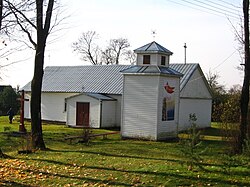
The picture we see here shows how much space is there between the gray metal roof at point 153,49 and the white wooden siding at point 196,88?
6974mm

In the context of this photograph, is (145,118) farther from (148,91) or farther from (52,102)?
(52,102)


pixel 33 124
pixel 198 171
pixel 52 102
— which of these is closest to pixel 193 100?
pixel 52 102

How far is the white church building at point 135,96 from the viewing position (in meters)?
26.6

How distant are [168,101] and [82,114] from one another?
10.7 metres

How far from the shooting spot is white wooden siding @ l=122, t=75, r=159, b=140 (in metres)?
26.3

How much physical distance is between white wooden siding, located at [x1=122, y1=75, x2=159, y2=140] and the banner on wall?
0.93 meters

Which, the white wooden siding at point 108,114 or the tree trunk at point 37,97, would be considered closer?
the tree trunk at point 37,97

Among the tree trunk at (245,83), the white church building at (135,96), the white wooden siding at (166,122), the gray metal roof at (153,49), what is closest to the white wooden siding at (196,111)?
the white church building at (135,96)

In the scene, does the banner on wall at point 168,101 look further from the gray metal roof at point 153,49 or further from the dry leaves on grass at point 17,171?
the dry leaves on grass at point 17,171

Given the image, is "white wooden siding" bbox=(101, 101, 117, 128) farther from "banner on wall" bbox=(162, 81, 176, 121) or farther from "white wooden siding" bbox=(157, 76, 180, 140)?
"banner on wall" bbox=(162, 81, 176, 121)

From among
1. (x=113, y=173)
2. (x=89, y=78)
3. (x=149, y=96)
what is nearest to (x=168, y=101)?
(x=149, y=96)

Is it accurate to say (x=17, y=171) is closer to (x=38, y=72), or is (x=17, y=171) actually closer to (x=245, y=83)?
(x=38, y=72)

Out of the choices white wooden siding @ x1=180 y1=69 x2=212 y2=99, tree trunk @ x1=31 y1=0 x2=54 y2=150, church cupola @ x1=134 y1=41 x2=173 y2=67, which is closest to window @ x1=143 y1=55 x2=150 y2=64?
church cupola @ x1=134 y1=41 x2=173 y2=67

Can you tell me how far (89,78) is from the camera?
4119 cm
